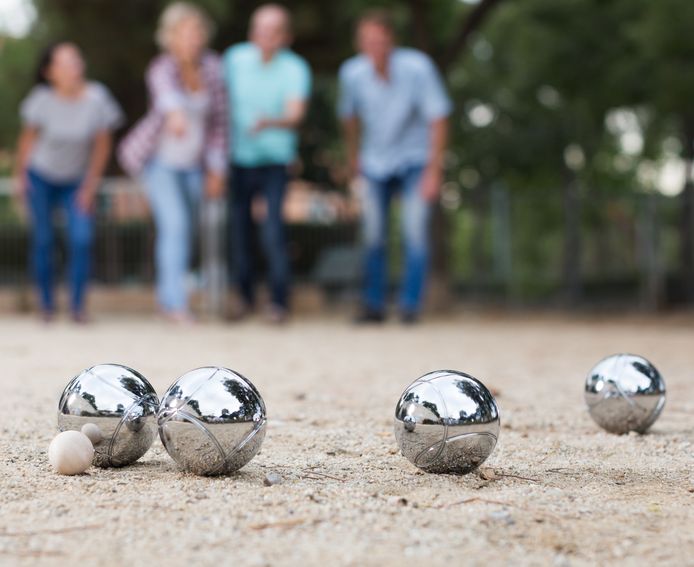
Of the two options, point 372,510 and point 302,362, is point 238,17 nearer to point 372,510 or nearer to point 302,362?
point 302,362

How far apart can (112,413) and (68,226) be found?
5.84 metres

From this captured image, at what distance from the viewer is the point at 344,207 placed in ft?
43.3

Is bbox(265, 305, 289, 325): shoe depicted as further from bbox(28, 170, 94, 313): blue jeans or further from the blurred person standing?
bbox(28, 170, 94, 313): blue jeans

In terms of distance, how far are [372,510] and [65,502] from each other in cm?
67

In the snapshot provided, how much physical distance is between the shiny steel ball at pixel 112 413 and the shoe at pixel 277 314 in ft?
17.9

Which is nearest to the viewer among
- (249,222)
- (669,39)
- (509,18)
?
(249,222)

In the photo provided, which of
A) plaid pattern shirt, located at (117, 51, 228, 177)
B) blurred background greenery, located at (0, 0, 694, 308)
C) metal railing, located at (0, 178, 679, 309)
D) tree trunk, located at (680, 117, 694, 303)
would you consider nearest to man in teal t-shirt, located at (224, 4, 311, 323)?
plaid pattern shirt, located at (117, 51, 228, 177)

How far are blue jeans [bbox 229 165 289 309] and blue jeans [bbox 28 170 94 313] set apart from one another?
46.7 inches

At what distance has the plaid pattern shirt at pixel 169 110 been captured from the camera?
765cm

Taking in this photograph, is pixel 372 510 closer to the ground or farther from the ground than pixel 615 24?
closer to the ground

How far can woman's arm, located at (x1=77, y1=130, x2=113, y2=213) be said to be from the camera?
7852mm

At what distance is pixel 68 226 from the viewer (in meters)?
8.05

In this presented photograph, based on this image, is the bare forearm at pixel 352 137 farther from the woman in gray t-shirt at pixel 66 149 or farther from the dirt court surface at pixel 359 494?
the dirt court surface at pixel 359 494

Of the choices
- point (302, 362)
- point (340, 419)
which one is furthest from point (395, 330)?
A: point (340, 419)
